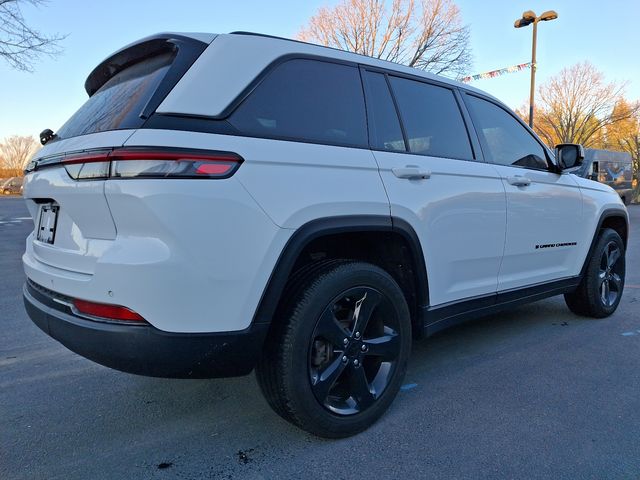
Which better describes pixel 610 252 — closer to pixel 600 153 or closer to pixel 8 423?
pixel 8 423

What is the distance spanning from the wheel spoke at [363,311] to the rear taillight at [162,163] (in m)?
0.94

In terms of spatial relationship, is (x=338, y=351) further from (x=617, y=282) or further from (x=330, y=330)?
(x=617, y=282)

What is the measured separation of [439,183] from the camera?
2.78 m

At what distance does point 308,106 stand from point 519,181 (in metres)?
1.81

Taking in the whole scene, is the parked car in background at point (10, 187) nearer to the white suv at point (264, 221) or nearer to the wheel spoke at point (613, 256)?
the white suv at point (264, 221)

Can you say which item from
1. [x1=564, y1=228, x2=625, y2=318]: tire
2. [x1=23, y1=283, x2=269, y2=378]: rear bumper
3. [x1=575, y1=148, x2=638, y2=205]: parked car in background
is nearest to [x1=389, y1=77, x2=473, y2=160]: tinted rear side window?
[x1=23, y1=283, x2=269, y2=378]: rear bumper

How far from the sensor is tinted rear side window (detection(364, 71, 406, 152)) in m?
2.63

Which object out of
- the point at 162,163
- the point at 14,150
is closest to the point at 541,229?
the point at 162,163

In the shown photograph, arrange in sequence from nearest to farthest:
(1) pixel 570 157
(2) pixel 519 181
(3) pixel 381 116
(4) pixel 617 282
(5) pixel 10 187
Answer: (3) pixel 381 116 → (2) pixel 519 181 → (1) pixel 570 157 → (4) pixel 617 282 → (5) pixel 10 187

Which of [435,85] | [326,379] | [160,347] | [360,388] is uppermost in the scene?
[435,85]

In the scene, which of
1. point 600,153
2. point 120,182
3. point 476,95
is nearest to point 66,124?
point 120,182

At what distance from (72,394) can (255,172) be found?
1.93 m

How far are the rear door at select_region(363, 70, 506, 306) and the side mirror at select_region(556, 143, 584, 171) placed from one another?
3.60 feet

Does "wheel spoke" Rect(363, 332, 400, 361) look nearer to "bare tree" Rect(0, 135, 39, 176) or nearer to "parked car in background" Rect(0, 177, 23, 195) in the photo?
"parked car in background" Rect(0, 177, 23, 195)
